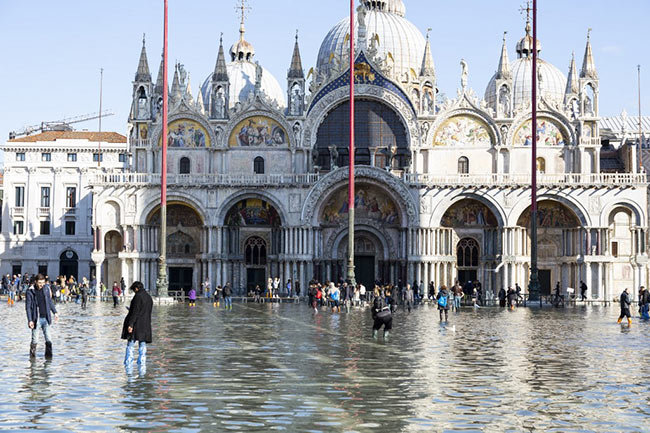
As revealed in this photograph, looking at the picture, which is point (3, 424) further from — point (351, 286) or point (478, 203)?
point (478, 203)

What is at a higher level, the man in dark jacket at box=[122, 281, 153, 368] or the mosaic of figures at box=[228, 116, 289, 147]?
the mosaic of figures at box=[228, 116, 289, 147]

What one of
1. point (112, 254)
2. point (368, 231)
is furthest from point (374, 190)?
point (112, 254)

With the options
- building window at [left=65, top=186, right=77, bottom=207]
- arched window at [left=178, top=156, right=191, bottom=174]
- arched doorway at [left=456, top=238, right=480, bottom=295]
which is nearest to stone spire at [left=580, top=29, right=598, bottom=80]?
arched doorway at [left=456, top=238, right=480, bottom=295]

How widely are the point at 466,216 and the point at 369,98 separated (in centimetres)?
993

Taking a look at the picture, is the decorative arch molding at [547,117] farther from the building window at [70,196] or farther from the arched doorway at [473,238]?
the building window at [70,196]

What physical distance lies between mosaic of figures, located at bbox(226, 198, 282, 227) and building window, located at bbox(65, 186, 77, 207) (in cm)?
2565

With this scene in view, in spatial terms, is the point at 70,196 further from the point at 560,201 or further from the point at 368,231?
the point at 560,201

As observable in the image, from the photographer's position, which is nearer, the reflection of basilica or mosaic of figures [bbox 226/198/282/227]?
the reflection of basilica

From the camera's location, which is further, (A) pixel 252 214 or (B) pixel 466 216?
(A) pixel 252 214

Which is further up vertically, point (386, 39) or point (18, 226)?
point (386, 39)

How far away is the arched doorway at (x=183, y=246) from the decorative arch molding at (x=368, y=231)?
8.66 metres

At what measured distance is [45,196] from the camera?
86.2 metres

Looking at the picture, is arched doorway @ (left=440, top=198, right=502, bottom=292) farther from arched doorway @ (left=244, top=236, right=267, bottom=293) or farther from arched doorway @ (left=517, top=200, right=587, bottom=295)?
arched doorway @ (left=244, top=236, right=267, bottom=293)

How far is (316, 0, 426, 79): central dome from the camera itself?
78562mm
